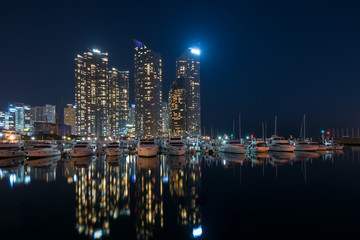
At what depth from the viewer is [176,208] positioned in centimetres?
1082

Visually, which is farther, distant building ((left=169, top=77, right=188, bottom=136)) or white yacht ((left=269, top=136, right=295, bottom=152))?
distant building ((left=169, top=77, right=188, bottom=136))

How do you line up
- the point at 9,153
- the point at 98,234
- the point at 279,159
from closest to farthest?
the point at 98,234
the point at 279,159
the point at 9,153

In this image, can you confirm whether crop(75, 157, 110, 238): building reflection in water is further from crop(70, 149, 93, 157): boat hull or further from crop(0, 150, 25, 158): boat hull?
crop(0, 150, 25, 158): boat hull

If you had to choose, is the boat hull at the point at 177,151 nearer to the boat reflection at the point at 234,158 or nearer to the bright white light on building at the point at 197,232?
the boat reflection at the point at 234,158

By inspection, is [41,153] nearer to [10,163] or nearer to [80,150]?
[10,163]

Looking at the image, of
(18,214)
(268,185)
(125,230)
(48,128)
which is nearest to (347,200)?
(268,185)

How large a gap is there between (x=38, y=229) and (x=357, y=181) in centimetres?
2232

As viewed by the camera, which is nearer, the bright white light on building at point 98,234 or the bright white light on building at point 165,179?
the bright white light on building at point 98,234

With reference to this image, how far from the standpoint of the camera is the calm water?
820 cm

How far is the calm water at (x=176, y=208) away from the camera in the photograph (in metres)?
8.20

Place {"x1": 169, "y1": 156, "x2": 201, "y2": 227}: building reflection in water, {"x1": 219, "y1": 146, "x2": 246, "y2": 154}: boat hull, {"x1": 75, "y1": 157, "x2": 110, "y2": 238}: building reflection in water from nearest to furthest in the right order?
{"x1": 75, "y1": 157, "x2": 110, "y2": 238}: building reflection in water, {"x1": 169, "y1": 156, "x2": 201, "y2": 227}: building reflection in water, {"x1": 219, "y1": 146, "x2": 246, "y2": 154}: boat hull

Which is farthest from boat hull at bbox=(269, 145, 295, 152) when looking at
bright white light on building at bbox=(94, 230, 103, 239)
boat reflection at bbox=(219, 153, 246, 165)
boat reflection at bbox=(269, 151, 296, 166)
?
bright white light on building at bbox=(94, 230, 103, 239)

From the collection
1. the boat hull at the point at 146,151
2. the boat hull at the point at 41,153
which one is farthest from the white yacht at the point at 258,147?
the boat hull at the point at 41,153

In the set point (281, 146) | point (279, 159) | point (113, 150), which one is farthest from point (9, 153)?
point (281, 146)
